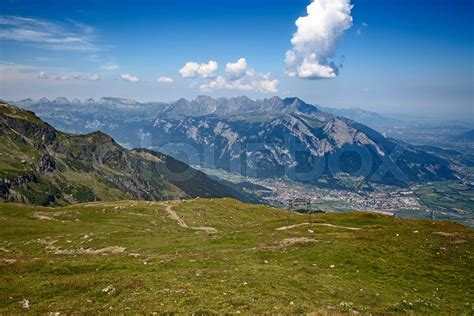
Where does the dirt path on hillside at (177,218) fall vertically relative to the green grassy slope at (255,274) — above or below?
below

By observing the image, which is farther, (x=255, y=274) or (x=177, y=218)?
(x=177, y=218)

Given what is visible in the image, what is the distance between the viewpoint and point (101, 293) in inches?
1062

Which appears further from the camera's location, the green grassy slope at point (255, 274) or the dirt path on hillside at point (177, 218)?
the dirt path on hillside at point (177, 218)

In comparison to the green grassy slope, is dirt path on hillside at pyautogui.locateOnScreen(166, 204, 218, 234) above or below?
below

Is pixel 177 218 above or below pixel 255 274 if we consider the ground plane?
below

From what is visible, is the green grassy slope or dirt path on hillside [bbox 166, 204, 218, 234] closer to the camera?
the green grassy slope

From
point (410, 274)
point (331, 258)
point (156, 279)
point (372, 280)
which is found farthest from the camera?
point (331, 258)

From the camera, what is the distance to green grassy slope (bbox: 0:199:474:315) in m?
25.2

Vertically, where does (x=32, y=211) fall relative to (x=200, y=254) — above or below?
below

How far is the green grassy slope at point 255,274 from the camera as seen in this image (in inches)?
992

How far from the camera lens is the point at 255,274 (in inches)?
1312

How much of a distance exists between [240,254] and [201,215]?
63664 mm

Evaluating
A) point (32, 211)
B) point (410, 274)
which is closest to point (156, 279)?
point (410, 274)

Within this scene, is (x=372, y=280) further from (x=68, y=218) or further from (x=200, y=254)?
(x=68, y=218)
